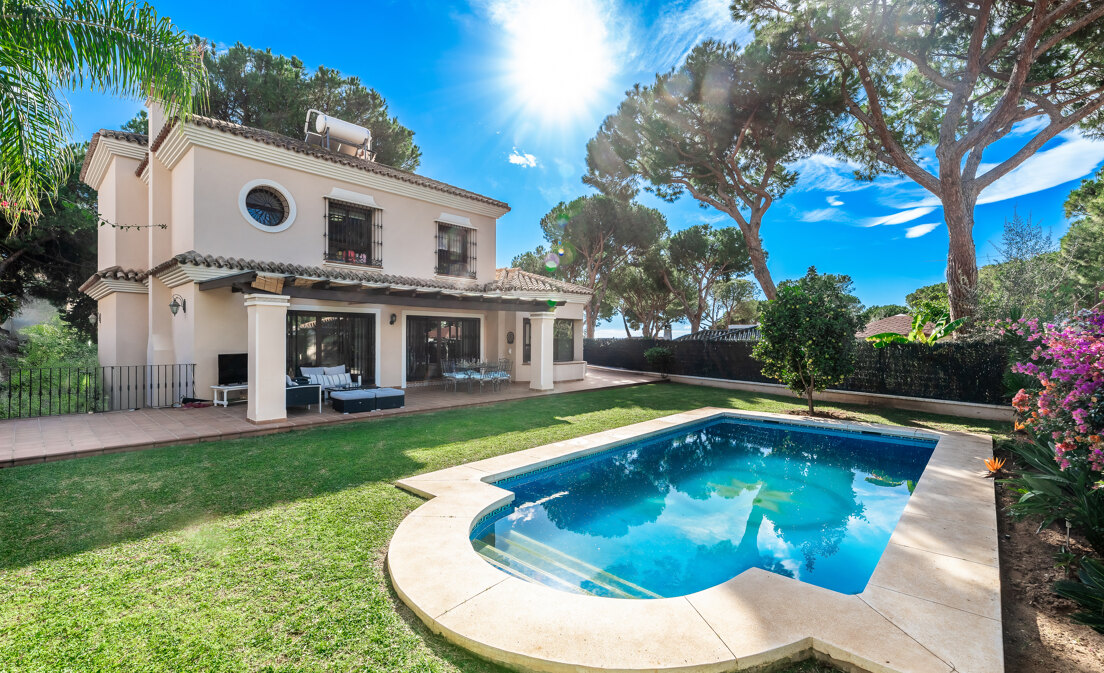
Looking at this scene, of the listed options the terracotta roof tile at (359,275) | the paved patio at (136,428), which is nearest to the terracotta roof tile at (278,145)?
the terracotta roof tile at (359,275)

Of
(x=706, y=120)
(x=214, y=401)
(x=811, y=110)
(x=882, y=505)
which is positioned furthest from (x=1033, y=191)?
(x=214, y=401)

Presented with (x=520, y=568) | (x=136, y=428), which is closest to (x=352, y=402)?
(x=136, y=428)

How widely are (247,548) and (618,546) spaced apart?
13.4ft

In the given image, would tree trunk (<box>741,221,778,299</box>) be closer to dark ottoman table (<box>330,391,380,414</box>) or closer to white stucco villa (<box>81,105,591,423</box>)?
white stucco villa (<box>81,105,591,423</box>)

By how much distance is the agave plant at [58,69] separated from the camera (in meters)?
4.78

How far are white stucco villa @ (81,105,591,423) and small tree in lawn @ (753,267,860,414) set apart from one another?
286 inches

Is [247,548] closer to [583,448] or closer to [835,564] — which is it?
[583,448]

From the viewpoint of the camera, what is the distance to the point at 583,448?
845 centimetres

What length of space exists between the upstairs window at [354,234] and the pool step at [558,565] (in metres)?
12.0

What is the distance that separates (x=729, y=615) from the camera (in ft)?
11.1

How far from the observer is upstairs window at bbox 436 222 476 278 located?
16859mm

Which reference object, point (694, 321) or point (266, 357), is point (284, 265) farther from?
point (694, 321)

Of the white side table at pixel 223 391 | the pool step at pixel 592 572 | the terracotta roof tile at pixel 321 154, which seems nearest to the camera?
the pool step at pixel 592 572

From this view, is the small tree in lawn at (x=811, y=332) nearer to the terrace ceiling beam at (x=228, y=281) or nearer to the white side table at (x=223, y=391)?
the terrace ceiling beam at (x=228, y=281)
